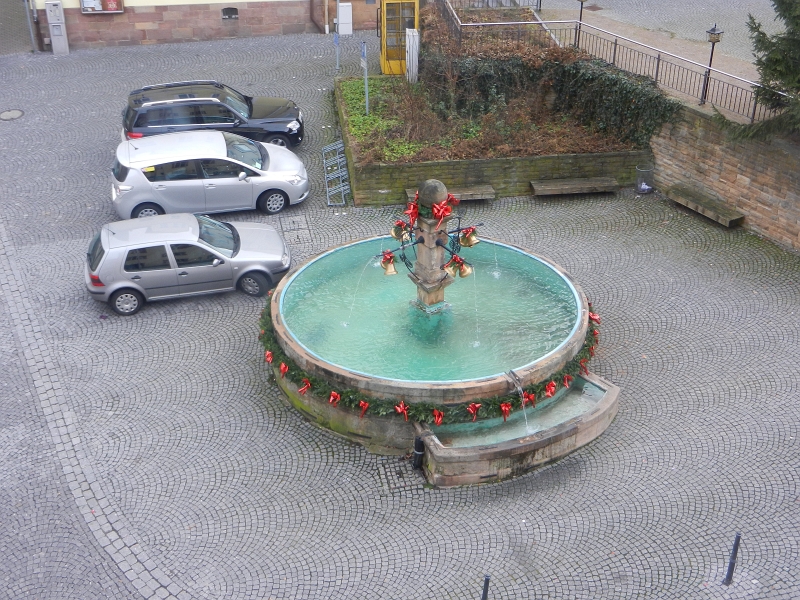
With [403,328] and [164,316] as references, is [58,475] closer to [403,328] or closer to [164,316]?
[164,316]

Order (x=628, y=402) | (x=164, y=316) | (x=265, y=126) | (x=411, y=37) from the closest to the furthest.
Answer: (x=628, y=402) → (x=164, y=316) → (x=265, y=126) → (x=411, y=37)

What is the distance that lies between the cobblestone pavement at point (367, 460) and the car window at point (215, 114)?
3243 millimetres

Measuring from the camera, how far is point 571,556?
35.1ft

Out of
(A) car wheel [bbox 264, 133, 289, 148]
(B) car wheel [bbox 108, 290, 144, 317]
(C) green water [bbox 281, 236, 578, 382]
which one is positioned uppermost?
(A) car wheel [bbox 264, 133, 289, 148]

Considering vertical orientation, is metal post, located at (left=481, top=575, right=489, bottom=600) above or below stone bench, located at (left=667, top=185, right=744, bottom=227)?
below

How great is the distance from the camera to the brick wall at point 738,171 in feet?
54.9

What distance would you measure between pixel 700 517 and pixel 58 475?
799cm

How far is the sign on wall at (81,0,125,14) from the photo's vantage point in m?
25.2

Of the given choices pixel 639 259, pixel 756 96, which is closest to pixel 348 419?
pixel 639 259

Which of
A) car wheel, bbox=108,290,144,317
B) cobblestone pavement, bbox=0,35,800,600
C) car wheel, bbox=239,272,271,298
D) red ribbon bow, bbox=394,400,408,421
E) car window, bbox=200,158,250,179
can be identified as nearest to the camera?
cobblestone pavement, bbox=0,35,800,600

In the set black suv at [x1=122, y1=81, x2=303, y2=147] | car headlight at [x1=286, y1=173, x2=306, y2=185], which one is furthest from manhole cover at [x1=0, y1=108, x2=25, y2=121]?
car headlight at [x1=286, y1=173, x2=306, y2=185]

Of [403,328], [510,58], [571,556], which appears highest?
[510,58]

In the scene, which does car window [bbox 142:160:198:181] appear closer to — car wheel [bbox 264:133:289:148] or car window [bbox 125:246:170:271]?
car window [bbox 125:246:170:271]

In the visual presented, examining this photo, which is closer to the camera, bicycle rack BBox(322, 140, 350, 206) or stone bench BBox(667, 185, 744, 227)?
stone bench BBox(667, 185, 744, 227)
